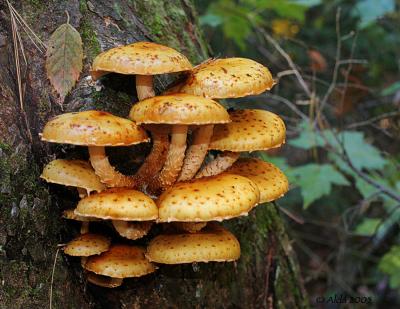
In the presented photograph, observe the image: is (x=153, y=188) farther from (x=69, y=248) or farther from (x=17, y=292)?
(x=17, y=292)

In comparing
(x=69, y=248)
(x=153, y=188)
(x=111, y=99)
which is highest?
(x=111, y=99)

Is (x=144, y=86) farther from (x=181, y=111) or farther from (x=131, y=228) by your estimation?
(x=131, y=228)

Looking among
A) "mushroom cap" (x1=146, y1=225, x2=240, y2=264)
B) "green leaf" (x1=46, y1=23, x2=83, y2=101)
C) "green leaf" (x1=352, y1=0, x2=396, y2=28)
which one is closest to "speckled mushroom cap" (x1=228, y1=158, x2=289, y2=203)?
"mushroom cap" (x1=146, y1=225, x2=240, y2=264)

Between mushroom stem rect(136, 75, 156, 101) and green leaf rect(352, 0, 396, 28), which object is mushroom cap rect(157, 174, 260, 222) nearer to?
mushroom stem rect(136, 75, 156, 101)

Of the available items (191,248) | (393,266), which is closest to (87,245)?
(191,248)

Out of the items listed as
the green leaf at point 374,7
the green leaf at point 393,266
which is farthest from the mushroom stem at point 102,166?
the green leaf at point 393,266

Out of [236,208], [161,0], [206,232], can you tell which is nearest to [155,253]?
[206,232]

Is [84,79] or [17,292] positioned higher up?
[84,79]
